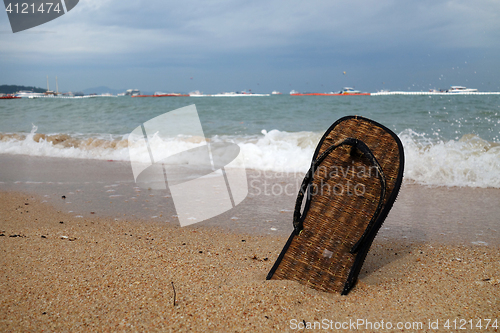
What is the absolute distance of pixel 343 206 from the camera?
5.93ft

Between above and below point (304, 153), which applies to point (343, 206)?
above

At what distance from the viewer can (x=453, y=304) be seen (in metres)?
1.59

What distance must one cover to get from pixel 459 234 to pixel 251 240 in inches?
62.8

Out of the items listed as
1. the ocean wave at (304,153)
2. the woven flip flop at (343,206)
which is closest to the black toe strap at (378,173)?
the woven flip flop at (343,206)

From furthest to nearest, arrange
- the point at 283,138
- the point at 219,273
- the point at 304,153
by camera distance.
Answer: the point at 283,138 < the point at 304,153 < the point at 219,273

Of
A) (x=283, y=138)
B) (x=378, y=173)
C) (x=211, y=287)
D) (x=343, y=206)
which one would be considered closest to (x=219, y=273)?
(x=211, y=287)

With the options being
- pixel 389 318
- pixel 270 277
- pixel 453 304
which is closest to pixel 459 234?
pixel 453 304

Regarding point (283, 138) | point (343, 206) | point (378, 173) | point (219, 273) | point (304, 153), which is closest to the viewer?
point (378, 173)

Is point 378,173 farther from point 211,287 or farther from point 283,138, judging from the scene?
point 283,138

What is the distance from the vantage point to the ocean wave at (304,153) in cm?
451

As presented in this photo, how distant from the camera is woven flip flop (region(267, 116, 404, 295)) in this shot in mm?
1673

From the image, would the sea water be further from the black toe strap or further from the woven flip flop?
the black toe strap

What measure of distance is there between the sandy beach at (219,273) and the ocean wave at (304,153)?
3.63 feet

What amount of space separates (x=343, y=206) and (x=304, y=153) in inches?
156
